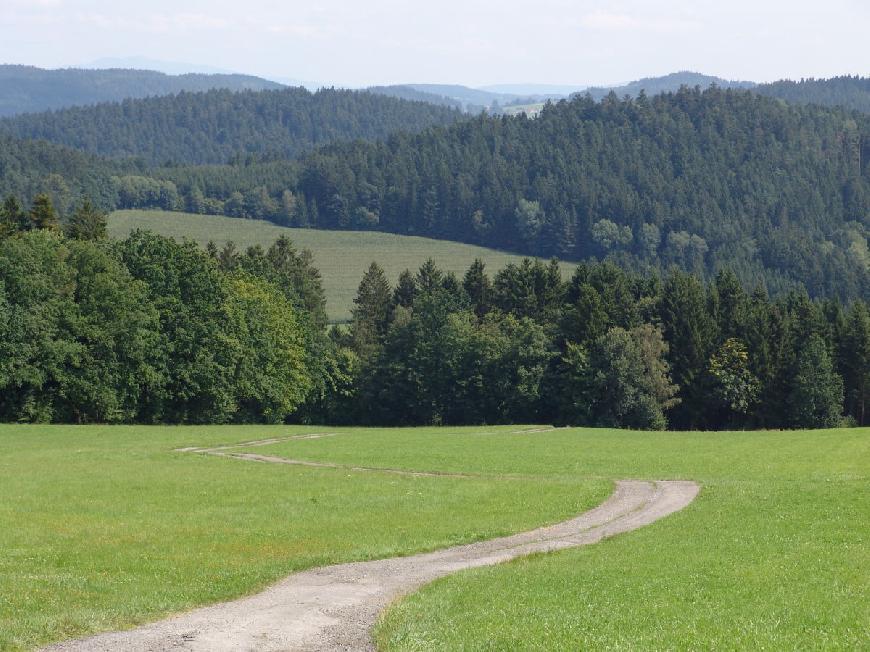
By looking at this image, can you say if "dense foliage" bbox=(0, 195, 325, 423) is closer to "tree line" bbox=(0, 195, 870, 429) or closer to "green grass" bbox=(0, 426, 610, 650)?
"tree line" bbox=(0, 195, 870, 429)

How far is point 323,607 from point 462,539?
10511 mm

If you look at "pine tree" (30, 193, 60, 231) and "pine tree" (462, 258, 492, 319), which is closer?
"pine tree" (30, 193, 60, 231)

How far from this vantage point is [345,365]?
11725 cm

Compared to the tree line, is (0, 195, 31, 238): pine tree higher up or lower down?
higher up

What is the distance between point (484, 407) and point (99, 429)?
45076mm

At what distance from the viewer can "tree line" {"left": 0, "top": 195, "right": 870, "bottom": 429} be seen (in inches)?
3275

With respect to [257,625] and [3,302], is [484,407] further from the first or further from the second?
[257,625]

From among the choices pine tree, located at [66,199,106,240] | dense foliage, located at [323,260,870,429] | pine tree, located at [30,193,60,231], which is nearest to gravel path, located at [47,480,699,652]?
dense foliage, located at [323,260,870,429]

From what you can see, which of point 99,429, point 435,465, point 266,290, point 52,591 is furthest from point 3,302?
point 52,591

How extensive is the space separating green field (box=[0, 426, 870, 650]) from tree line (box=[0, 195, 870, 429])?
19597mm

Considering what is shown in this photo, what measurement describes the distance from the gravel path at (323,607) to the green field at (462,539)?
2.26ft

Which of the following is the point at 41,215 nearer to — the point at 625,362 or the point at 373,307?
the point at 373,307

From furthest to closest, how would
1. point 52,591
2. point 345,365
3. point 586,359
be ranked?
point 345,365 → point 586,359 → point 52,591

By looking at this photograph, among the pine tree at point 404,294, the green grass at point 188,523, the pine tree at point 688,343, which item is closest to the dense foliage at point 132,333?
the green grass at point 188,523
